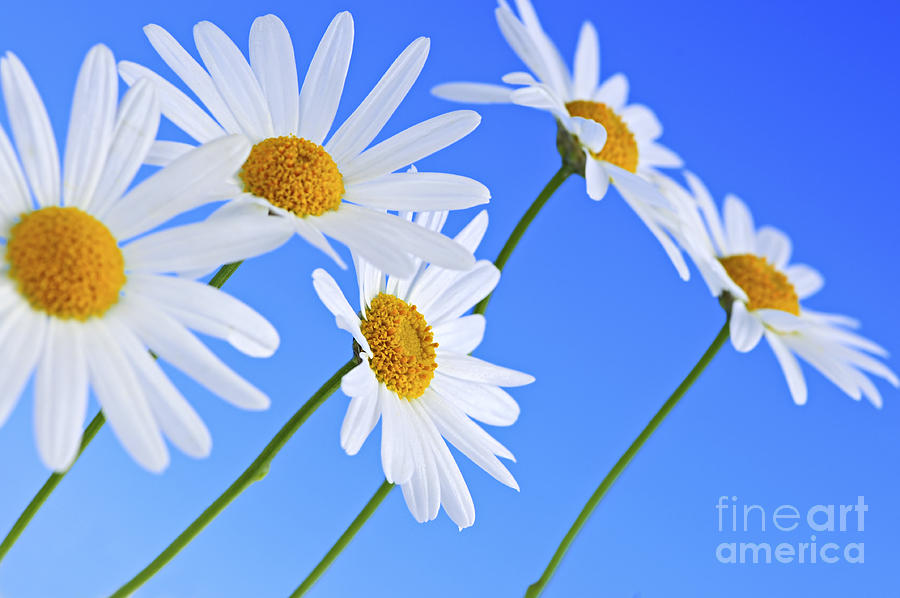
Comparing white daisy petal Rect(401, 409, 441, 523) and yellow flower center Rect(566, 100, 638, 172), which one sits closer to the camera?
white daisy petal Rect(401, 409, 441, 523)

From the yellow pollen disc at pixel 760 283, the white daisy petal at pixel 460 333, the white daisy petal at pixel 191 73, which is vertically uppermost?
the yellow pollen disc at pixel 760 283

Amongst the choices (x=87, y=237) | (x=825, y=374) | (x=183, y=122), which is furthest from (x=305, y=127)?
(x=825, y=374)

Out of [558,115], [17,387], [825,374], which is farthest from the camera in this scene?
[825,374]

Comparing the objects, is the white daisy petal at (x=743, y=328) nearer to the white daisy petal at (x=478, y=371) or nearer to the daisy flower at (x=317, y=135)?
the white daisy petal at (x=478, y=371)

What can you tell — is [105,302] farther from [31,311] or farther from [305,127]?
[305,127]

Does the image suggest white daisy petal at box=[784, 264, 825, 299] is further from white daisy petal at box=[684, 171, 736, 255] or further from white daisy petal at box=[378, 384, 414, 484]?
white daisy petal at box=[378, 384, 414, 484]

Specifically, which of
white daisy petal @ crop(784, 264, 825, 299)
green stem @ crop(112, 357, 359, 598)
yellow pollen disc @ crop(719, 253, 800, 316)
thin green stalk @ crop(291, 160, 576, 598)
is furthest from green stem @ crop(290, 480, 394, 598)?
white daisy petal @ crop(784, 264, 825, 299)

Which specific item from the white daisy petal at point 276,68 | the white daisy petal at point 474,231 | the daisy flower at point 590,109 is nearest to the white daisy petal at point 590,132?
the daisy flower at point 590,109
